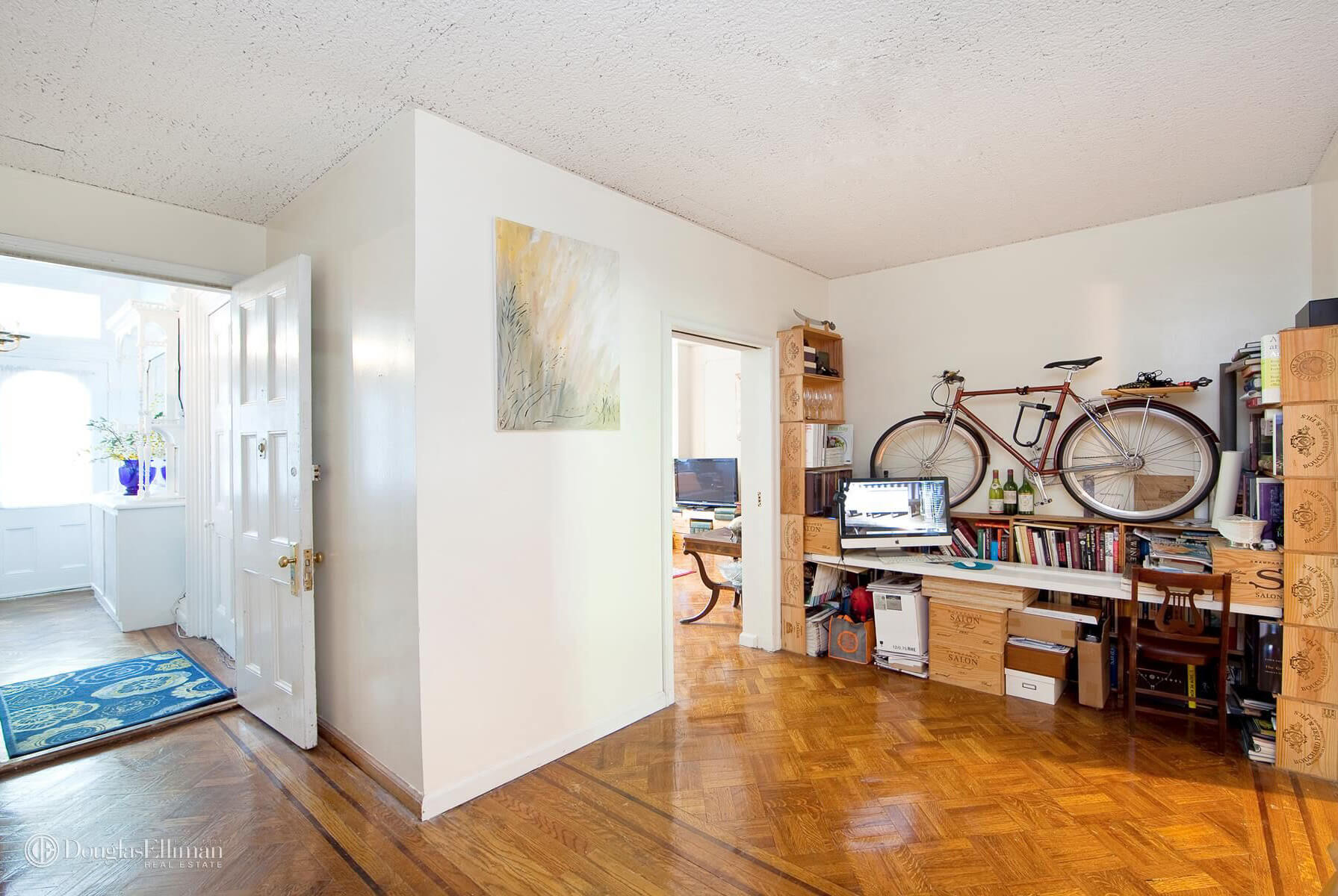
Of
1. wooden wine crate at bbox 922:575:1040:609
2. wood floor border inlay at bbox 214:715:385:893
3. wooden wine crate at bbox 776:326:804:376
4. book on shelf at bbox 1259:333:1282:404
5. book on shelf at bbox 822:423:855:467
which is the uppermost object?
wooden wine crate at bbox 776:326:804:376

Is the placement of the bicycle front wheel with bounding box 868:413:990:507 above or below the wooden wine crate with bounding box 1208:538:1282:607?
above

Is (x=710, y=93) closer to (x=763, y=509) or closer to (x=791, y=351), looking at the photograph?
(x=791, y=351)

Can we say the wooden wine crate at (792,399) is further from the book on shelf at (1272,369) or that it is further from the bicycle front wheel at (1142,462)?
the book on shelf at (1272,369)

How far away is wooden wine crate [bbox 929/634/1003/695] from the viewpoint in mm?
3424

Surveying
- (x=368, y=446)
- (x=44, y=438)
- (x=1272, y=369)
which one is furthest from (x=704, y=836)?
(x=44, y=438)

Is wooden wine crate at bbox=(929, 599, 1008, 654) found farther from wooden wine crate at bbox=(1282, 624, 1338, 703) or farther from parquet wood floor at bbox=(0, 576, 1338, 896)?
wooden wine crate at bbox=(1282, 624, 1338, 703)

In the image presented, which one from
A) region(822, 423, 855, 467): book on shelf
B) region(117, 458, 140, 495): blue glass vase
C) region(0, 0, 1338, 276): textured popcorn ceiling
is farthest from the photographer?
region(117, 458, 140, 495): blue glass vase

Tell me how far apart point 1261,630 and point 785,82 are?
316cm

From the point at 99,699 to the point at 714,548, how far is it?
3.72 meters

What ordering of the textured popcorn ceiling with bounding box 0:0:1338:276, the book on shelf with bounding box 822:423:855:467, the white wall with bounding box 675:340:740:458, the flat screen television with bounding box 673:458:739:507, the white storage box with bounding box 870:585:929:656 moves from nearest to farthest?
the textured popcorn ceiling with bounding box 0:0:1338:276
the white storage box with bounding box 870:585:929:656
the book on shelf with bounding box 822:423:855:467
the flat screen television with bounding box 673:458:739:507
the white wall with bounding box 675:340:740:458

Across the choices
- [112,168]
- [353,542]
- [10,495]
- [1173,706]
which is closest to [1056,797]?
[1173,706]

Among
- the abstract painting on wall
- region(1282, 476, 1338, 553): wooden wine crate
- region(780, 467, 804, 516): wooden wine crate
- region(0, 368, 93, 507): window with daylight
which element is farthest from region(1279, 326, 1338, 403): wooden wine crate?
region(0, 368, 93, 507): window with daylight

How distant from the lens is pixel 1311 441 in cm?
253

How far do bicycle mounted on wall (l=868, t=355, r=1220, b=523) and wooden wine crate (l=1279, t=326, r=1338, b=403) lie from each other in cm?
76
